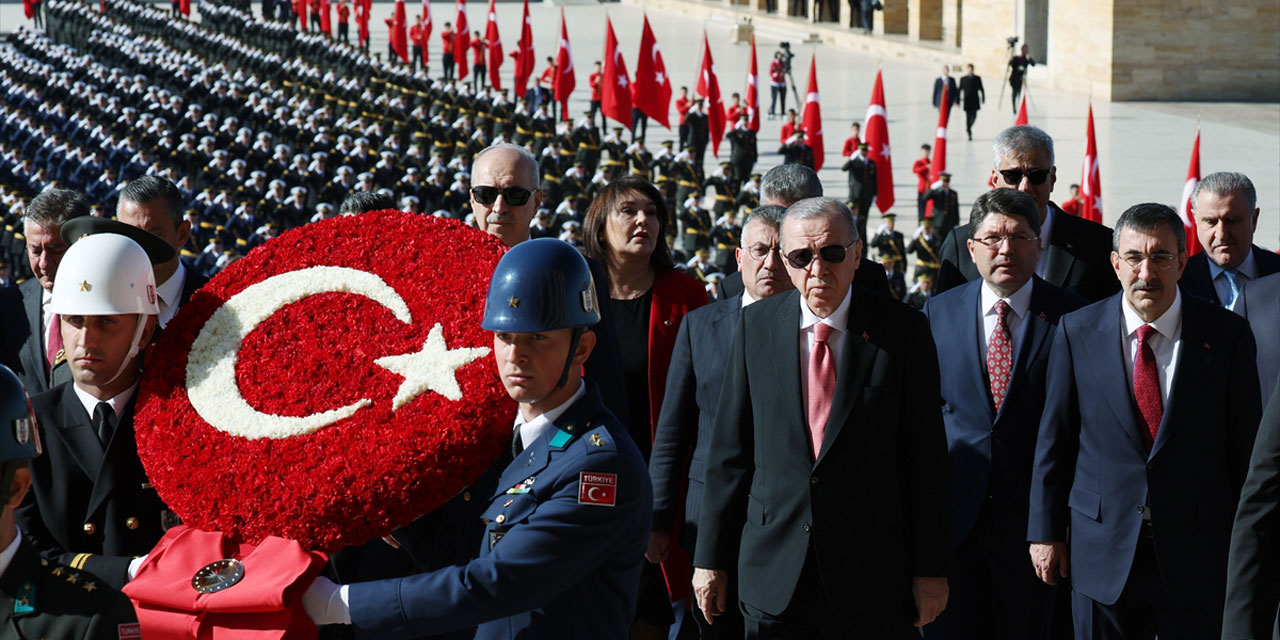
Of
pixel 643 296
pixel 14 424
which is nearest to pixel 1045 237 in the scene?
pixel 643 296

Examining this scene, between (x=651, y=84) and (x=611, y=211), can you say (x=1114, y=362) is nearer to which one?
(x=611, y=211)

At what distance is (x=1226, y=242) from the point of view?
4.95 meters

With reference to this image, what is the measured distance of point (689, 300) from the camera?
446cm

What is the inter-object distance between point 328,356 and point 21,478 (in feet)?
2.03

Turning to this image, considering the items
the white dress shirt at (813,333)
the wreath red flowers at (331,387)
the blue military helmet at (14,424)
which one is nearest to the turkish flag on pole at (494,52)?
the white dress shirt at (813,333)

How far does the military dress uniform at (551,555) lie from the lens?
100.0 inches

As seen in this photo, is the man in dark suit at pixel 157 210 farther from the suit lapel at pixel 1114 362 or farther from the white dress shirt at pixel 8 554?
the suit lapel at pixel 1114 362

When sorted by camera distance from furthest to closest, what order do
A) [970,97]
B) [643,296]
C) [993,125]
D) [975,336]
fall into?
[993,125]
[970,97]
[643,296]
[975,336]

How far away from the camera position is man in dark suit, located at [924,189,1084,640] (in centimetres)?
417

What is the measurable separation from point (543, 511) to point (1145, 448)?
1.95m

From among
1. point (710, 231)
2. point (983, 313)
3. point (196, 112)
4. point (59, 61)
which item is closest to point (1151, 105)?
point (710, 231)

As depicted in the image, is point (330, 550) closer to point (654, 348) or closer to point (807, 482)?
point (807, 482)

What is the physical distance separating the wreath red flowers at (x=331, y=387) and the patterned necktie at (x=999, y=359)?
1.83 metres

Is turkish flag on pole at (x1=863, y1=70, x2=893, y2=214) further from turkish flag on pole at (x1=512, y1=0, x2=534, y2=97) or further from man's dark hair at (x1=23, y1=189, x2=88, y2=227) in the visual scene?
man's dark hair at (x1=23, y1=189, x2=88, y2=227)
